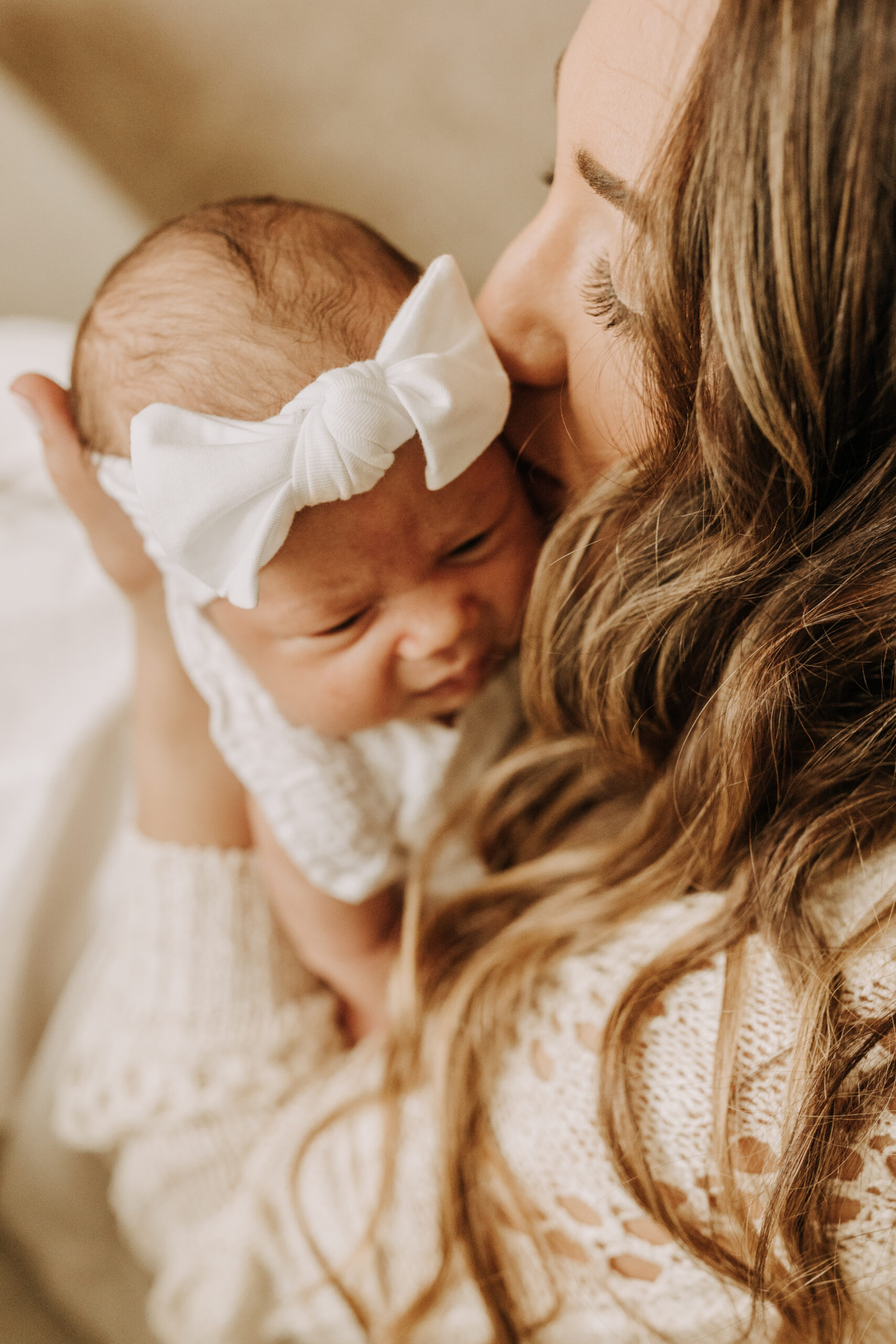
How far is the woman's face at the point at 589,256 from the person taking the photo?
1.62 ft

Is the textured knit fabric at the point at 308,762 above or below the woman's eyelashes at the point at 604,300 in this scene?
below

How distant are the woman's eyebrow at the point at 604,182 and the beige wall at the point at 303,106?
41 cm

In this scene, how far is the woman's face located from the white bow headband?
7 centimetres

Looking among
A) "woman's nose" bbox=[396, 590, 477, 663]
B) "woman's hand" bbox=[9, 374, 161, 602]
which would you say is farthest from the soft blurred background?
"woman's nose" bbox=[396, 590, 477, 663]

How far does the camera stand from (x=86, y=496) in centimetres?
82

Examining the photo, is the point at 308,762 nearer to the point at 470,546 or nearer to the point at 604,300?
the point at 470,546

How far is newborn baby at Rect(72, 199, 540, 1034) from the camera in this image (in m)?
0.57

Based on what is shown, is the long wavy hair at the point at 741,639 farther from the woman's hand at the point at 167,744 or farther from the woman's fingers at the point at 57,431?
the woman's fingers at the point at 57,431

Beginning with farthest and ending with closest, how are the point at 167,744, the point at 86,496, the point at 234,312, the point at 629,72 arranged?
the point at 167,744, the point at 86,496, the point at 234,312, the point at 629,72

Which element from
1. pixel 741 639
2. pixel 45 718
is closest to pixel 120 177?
pixel 45 718

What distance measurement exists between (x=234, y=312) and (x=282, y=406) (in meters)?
0.08

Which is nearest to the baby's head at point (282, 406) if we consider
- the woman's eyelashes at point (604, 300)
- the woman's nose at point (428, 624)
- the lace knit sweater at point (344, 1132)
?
the woman's nose at point (428, 624)

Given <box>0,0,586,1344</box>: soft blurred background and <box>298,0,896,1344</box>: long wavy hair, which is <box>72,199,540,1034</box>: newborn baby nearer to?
<box>298,0,896,1344</box>: long wavy hair

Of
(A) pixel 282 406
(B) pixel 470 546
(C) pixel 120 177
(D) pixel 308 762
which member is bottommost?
(D) pixel 308 762
